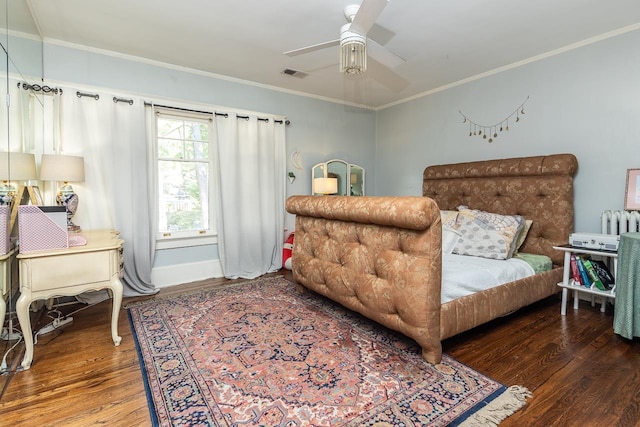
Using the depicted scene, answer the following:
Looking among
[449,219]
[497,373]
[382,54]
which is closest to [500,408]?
[497,373]

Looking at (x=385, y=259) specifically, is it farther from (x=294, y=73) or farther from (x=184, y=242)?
(x=294, y=73)

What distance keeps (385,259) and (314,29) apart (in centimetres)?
202

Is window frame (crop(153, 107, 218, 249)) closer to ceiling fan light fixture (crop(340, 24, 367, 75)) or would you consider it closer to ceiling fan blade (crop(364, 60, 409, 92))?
ceiling fan blade (crop(364, 60, 409, 92))

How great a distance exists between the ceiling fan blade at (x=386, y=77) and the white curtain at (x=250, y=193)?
130 centimetres

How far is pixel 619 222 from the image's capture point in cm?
250

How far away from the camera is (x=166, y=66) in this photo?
3.29 metres

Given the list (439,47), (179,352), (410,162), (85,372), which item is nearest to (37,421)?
(85,372)

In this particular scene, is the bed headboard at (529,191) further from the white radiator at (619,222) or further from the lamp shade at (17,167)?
the lamp shade at (17,167)

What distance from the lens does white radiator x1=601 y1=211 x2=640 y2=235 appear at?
2.42 meters

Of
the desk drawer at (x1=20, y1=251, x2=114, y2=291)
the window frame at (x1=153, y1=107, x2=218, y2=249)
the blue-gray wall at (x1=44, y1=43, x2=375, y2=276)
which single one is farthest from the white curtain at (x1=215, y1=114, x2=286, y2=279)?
the desk drawer at (x1=20, y1=251, x2=114, y2=291)

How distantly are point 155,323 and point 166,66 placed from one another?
103 inches

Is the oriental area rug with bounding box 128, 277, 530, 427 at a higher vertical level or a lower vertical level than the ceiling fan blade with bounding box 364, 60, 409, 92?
lower

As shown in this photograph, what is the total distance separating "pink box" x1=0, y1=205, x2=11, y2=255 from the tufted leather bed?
1.88 meters

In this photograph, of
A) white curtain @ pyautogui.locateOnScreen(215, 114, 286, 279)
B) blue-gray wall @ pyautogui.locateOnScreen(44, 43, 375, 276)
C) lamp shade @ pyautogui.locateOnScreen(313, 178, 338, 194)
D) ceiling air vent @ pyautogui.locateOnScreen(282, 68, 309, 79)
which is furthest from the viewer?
lamp shade @ pyautogui.locateOnScreen(313, 178, 338, 194)
